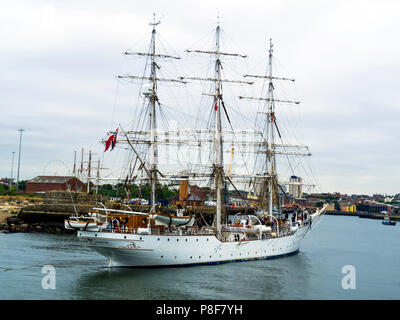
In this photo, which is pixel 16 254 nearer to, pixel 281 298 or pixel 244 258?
pixel 244 258

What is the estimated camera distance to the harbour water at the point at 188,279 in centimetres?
3092

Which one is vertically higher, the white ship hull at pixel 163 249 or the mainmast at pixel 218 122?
the mainmast at pixel 218 122

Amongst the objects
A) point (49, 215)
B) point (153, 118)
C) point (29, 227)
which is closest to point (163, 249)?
point (153, 118)

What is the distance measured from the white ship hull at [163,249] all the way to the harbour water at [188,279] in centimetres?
85

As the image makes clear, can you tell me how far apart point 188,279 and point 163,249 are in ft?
14.5

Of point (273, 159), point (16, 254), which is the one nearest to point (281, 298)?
point (16, 254)

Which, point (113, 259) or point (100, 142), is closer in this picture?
point (113, 259)

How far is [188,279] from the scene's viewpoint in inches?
1398

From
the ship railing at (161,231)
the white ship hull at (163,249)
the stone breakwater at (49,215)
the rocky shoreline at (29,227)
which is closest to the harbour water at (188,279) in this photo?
the white ship hull at (163,249)

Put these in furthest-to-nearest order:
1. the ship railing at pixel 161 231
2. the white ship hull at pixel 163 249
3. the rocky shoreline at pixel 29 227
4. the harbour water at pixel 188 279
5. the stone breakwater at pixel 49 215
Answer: the stone breakwater at pixel 49 215 → the rocky shoreline at pixel 29 227 → the ship railing at pixel 161 231 → the white ship hull at pixel 163 249 → the harbour water at pixel 188 279

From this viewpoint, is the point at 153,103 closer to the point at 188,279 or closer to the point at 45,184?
the point at 188,279

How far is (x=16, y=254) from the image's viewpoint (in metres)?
44.5

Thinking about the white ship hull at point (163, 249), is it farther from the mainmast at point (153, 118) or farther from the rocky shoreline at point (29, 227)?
the rocky shoreline at point (29, 227)
